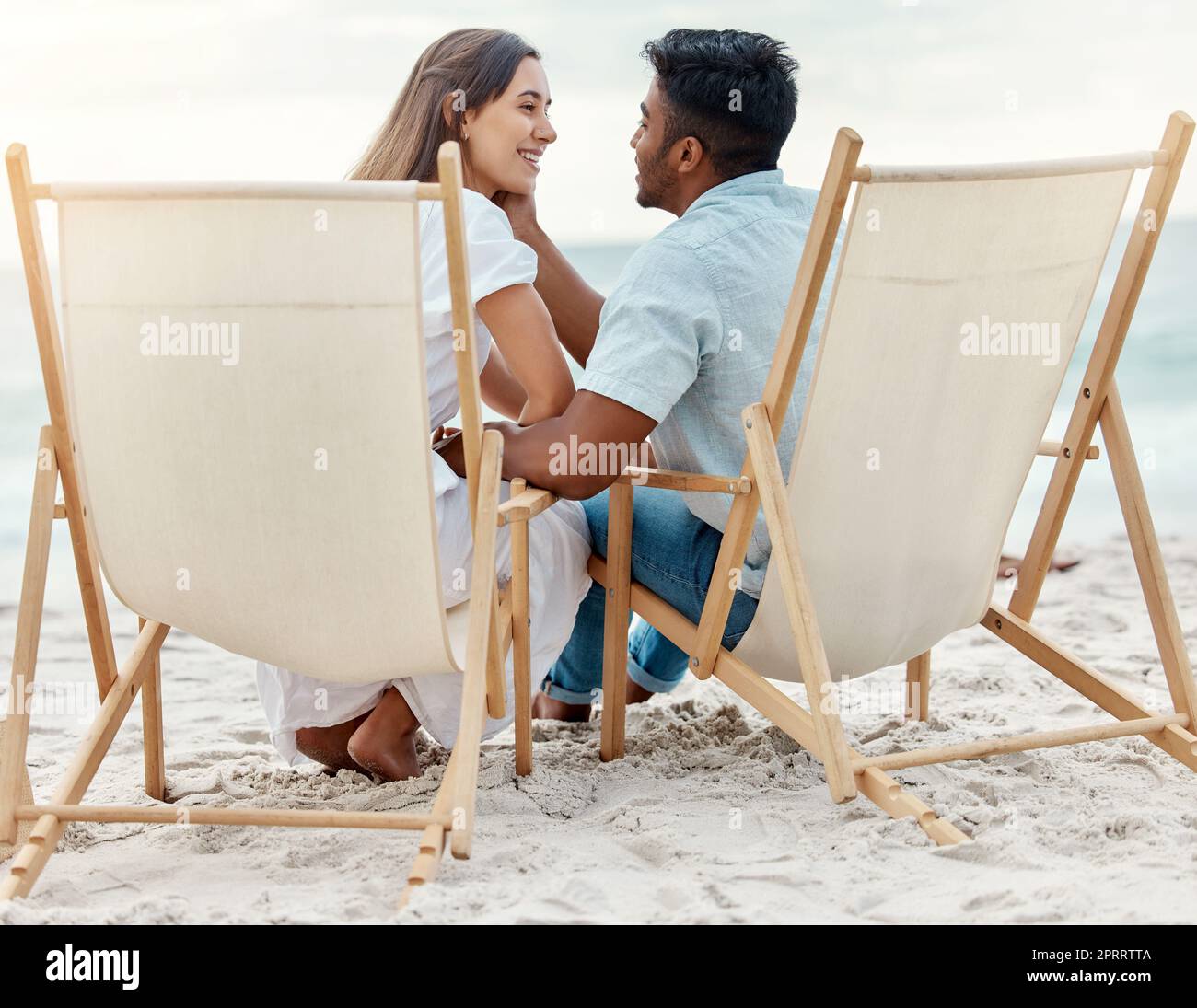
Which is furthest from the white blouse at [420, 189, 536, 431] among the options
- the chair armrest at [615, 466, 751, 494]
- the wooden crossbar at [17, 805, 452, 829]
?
the wooden crossbar at [17, 805, 452, 829]

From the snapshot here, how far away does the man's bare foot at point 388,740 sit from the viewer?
2.45m

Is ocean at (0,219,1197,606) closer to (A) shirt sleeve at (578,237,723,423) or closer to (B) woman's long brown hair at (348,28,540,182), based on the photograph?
(B) woman's long brown hair at (348,28,540,182)

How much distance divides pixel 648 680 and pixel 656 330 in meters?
1.08

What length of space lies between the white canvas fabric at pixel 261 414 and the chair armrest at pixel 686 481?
497mm

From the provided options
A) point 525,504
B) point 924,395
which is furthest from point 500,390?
point 924,395

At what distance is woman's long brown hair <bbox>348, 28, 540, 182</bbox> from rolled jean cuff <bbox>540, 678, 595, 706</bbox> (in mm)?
1173

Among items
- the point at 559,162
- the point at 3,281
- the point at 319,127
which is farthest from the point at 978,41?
the point at 3,281

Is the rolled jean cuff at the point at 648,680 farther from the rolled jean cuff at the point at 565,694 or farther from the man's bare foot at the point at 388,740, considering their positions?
the man's bare foot at the point at 388,740

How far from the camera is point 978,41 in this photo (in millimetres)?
14406

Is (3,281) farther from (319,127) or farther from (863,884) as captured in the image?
(863,884)

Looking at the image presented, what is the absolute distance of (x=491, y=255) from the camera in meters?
2.21

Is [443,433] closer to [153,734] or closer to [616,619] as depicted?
[616,619]

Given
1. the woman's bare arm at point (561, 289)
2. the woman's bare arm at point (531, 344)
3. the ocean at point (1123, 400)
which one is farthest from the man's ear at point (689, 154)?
the ocean at point (1123, 400)

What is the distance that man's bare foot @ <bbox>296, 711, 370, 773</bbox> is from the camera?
8.30ft
